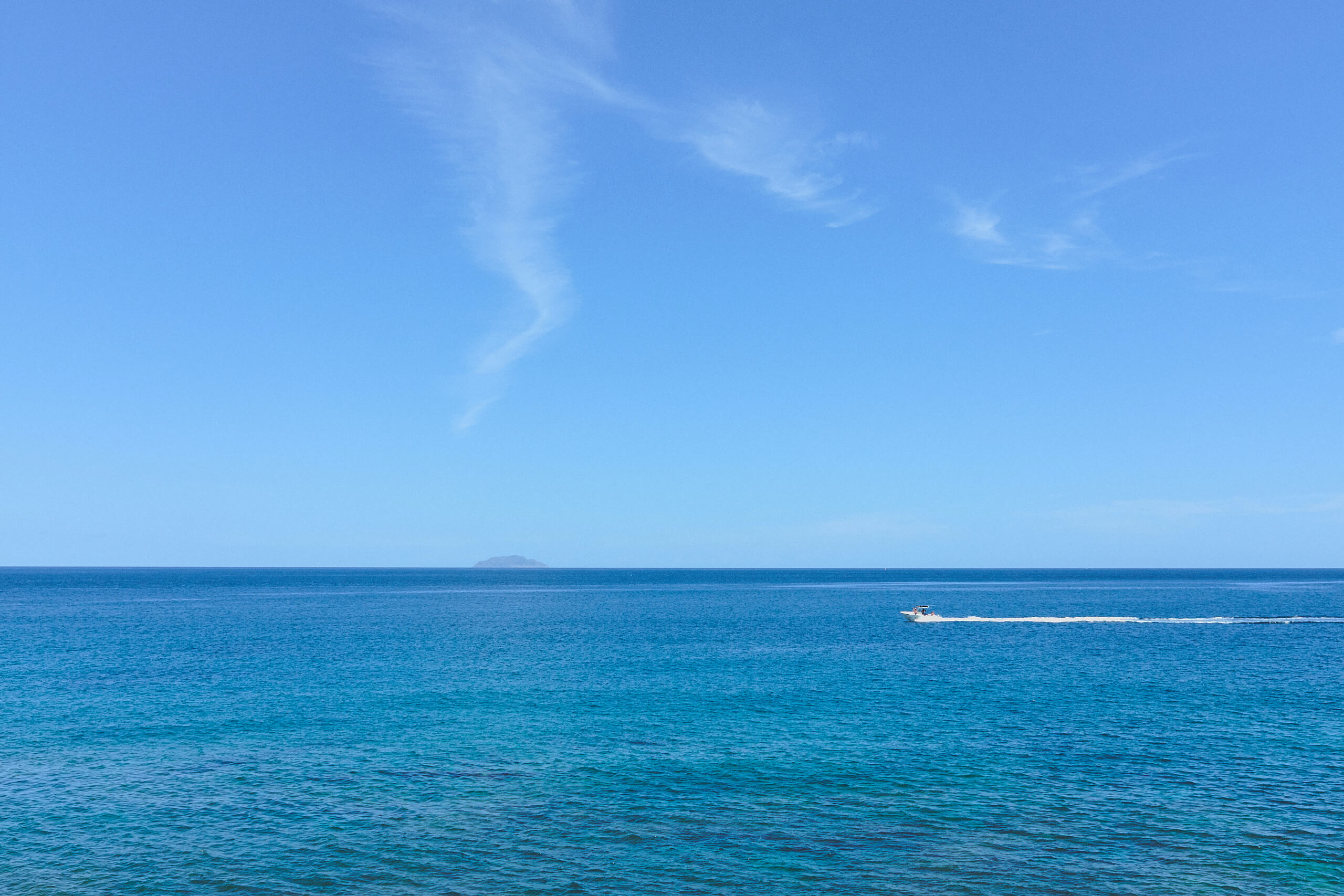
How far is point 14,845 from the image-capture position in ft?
107

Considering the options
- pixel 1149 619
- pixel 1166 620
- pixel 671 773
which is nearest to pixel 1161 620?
pixel 1166 620

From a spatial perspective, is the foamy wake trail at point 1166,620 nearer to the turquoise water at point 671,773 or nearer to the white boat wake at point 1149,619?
the white boat wake at point 1149,619

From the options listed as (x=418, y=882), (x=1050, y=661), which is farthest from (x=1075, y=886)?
(x=1050, y=661)

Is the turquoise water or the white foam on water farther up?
the turquoise water

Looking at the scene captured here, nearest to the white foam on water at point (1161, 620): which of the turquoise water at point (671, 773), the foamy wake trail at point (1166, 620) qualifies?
the foamy wake trail at point (1166, 620)

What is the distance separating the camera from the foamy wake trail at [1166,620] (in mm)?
133375

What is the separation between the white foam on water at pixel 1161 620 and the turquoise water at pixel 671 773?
48468mm

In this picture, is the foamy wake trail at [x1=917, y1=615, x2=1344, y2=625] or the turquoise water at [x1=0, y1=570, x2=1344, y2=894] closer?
the turquoise water at [x1=0, y1=570, x2=1344, y2=894]

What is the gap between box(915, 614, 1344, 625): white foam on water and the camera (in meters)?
133

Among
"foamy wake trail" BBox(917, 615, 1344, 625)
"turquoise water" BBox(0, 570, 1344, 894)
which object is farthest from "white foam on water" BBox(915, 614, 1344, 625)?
"turquoise water" BBox(0, 570, 1344, 894)

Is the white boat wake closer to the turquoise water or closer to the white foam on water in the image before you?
the white foam on water

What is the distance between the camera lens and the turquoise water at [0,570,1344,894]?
30344 mm

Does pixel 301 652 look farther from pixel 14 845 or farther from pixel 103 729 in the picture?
pixel 14 845

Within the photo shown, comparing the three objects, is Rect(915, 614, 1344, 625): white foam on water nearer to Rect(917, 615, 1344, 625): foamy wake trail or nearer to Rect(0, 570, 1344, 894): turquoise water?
Rect(917, 615, 1344, 625): foamy wake trail
